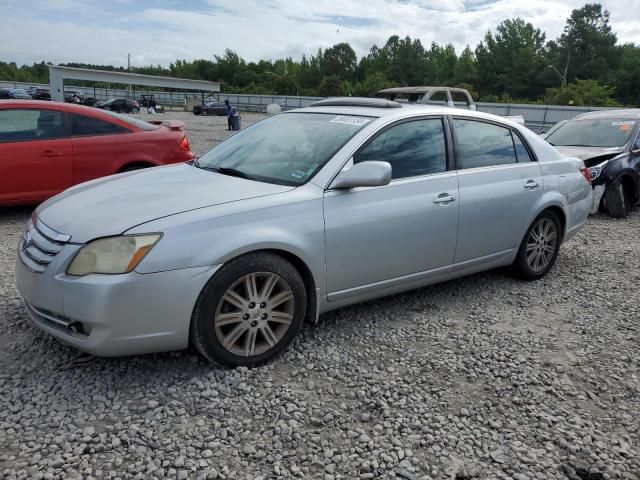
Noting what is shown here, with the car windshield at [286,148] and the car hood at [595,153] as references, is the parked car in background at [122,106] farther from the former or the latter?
the car windshield at [286,148]

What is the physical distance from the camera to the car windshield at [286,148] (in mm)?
3611

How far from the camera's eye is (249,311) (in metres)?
3.15

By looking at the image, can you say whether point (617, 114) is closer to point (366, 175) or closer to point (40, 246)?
point (366, 175)

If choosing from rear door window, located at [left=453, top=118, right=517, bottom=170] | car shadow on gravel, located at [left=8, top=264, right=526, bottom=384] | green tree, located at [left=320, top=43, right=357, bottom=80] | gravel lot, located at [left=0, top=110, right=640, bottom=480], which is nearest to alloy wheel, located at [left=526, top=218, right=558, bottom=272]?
rear door window, located at [left=453, top=118, right=517, bottom=170]

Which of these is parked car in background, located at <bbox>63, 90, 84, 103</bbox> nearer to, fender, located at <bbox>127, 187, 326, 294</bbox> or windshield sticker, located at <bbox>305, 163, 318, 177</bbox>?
windshield sticker, located at <bbox>305, 163, 318, 177</bbox>

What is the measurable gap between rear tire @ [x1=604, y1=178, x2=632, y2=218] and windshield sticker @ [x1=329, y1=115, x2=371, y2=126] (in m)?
5.83

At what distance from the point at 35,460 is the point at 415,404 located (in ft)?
6.09

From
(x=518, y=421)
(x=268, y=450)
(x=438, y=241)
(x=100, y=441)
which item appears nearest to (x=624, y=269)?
(x=438, y=241)

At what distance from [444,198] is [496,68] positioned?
80.8m

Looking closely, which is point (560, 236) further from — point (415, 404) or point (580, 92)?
point (580, 92)

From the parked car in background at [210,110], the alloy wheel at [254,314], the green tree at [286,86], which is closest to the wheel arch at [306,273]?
the alloy wheel at [254,314]

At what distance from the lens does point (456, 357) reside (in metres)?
3.55

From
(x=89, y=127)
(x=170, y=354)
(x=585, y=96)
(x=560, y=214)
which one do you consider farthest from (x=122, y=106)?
(x=170, y=354)

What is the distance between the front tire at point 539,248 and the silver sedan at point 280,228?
0.05 meters
